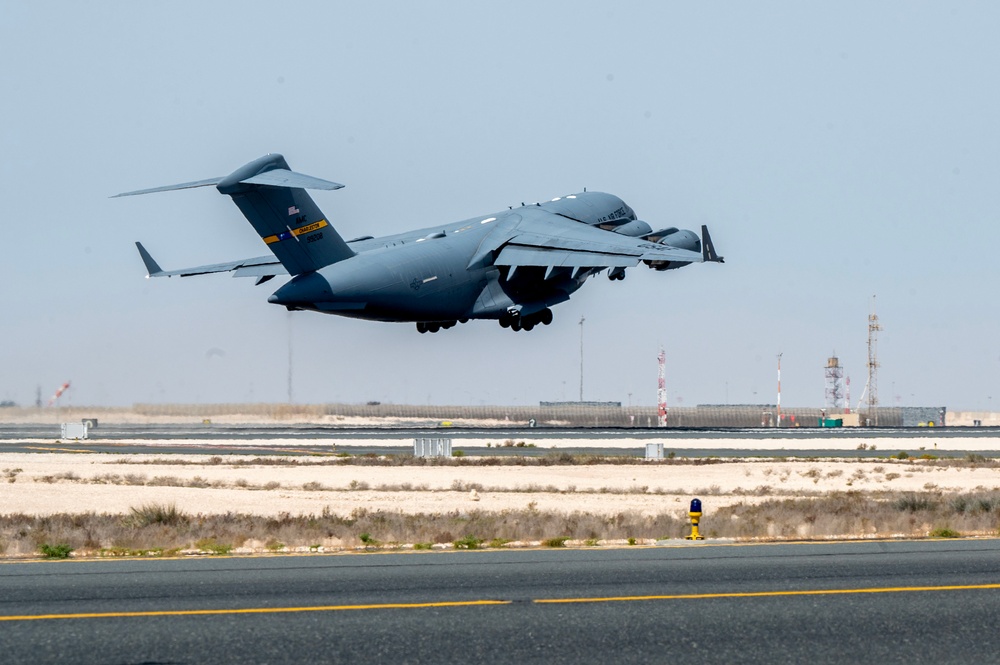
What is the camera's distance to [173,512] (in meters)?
28.3

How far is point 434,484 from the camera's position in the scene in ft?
139

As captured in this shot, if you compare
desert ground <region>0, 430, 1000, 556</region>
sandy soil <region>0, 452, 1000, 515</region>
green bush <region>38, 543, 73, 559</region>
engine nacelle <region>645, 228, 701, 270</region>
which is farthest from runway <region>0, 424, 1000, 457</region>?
green bush <region>38, 543, 73, 559</region>

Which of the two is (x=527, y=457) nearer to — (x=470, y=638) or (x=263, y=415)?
(x=470, y=638)

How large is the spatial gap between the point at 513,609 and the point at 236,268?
1793 inches

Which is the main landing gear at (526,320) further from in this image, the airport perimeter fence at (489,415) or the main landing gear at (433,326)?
the airport perimeter fence at (489,415)

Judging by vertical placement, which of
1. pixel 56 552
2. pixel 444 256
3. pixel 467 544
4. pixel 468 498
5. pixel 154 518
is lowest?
pixel 468 498

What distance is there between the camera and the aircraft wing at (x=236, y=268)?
54.1 m

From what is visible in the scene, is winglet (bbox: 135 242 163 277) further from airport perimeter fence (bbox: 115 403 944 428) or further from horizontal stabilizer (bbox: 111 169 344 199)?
airport perimeter fence (bbox: 115 403 944 428)

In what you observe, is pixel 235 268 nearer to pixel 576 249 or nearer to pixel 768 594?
pixel 576 249

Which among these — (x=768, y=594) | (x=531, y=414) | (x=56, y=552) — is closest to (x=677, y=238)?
(x=56, y=552)

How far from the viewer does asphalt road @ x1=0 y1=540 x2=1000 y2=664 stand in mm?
10320

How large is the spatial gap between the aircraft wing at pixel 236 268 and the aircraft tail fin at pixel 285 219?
7.79 meters

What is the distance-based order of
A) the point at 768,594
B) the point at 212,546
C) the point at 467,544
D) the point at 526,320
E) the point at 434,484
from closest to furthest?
the point at 768,594, the point at 467,544, the point at 212,546, the point at 434,484, the point at 526,320

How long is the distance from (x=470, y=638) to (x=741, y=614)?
286cm
